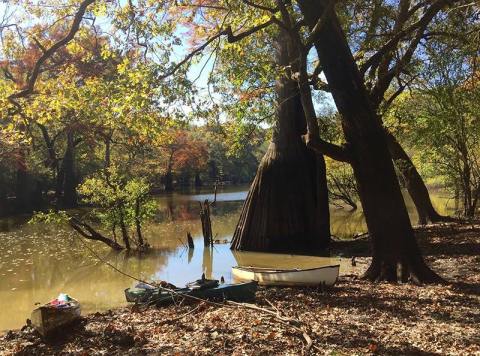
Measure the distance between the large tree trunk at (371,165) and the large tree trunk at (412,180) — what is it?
7.84 meters

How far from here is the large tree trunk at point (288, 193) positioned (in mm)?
18438

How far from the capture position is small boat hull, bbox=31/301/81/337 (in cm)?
771

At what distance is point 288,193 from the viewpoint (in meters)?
18.4

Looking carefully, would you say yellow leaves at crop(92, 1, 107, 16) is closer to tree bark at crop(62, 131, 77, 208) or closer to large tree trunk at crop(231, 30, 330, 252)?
large tree trunk at crop(231, 30, 330, 252)

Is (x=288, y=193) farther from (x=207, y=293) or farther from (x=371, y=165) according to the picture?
(x=207, y=293)

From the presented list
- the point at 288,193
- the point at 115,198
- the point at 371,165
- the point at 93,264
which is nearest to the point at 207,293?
the point at 371,165

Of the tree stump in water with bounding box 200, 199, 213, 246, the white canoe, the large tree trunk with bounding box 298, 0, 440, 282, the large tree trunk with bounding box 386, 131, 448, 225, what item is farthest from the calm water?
the large tree trunk with bounding box 386, 131, 448, 225

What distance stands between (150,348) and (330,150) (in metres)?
5.70

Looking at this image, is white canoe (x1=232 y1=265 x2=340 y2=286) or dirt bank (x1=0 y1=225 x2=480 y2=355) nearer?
dirt bank (x1=0 y1=225 x2=480 y2=355)

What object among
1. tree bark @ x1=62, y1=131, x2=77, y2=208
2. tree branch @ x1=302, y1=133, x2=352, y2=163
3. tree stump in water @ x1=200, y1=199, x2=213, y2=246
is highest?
tree bark @ x1=62, y1=131, x2=77, y2=208

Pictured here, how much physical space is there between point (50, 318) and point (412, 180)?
615 inches

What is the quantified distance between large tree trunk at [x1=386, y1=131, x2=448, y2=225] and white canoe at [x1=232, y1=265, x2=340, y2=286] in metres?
8.43

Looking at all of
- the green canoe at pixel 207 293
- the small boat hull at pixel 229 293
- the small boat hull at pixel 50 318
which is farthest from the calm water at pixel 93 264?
the small boat hull at pixel 229 293

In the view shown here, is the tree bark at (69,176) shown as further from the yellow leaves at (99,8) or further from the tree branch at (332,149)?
the tree branch at (332,149)
